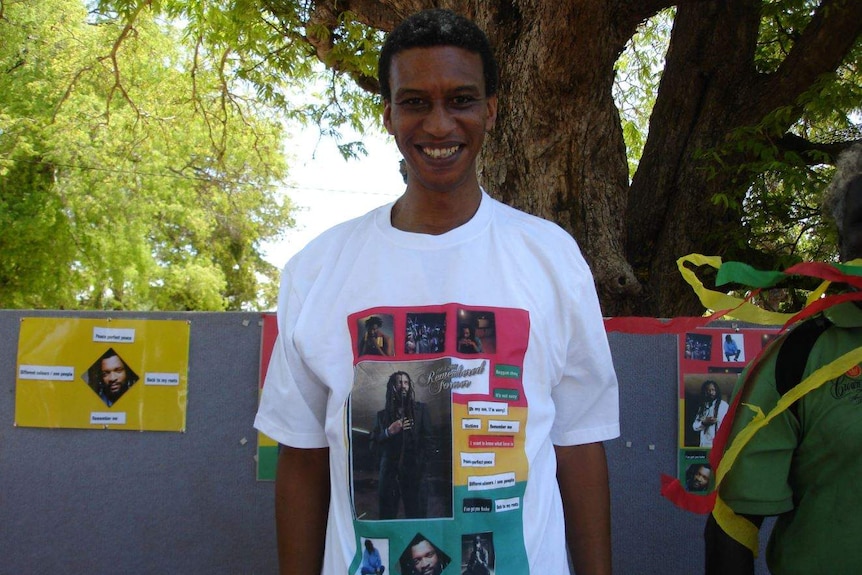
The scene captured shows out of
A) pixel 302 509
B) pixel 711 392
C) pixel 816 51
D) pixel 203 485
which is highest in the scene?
pixel 816 51

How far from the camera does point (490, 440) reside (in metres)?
1.67

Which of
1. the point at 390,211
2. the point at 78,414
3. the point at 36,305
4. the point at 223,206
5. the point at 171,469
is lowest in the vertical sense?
the point at 171,469

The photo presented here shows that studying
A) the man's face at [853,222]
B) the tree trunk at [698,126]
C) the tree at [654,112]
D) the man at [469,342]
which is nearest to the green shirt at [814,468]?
the man's face at [853,222]

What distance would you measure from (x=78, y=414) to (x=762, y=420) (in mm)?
2876

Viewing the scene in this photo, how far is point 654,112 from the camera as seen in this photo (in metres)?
5.82

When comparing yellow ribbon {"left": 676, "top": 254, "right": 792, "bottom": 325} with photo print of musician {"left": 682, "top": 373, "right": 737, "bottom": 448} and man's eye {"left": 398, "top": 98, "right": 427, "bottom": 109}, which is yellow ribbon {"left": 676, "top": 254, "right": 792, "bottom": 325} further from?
photo print of musician {"left": 682, "top": 373, "right": 737, "bottom": 448}

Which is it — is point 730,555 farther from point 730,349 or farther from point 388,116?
point 730,349

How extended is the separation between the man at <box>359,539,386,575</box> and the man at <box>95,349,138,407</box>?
7.00ft

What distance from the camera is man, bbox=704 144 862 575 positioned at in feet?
5.21

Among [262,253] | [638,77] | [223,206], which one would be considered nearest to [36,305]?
[223,206]

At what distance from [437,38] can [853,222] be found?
1.00m

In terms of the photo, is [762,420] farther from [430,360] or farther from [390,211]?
[390,211]

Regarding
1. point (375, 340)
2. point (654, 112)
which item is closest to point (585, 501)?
point (375, 340)

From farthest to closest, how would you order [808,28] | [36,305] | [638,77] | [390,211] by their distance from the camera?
[36,305]
[638,77]
[808,28]
[390,211]
